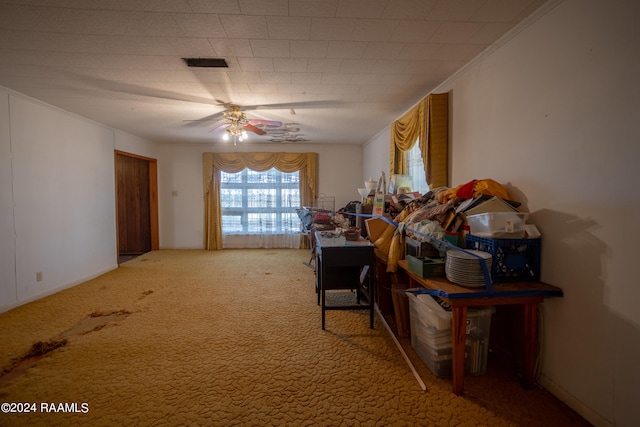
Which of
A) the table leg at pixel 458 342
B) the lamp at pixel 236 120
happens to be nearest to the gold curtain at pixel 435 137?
the table leg at pixel 458 342

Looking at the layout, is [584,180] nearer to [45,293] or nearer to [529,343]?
[529,343]

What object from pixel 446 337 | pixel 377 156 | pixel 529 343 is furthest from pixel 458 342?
pixel 377 156

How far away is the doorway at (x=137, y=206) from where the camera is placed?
6.10m

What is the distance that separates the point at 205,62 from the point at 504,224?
2.81 meters

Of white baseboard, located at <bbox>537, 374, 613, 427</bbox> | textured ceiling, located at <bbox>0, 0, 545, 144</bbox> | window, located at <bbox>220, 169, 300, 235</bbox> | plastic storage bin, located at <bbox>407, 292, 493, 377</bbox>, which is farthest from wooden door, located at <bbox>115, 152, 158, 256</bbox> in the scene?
white baseboard, located at <bbox>537, 374, 613, 427</bbox>

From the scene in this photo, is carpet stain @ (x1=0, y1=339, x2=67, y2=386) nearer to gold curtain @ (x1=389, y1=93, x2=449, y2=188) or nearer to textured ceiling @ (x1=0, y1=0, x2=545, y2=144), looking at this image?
textured ceiling @ (x1=0, y1=0, x2=545, y2=144)

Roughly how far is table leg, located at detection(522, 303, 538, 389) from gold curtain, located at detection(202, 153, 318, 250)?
5302mm

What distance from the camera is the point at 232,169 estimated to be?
21.4 ft

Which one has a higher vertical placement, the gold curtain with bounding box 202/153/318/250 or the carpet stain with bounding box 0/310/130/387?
the gold curtain with bounding box 202/153/318/250

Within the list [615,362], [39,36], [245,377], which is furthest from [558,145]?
[39,36]

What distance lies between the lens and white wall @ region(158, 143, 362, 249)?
6.57 meters

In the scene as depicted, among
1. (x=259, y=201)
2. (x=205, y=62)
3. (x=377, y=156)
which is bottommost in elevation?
(x=259, y=201)

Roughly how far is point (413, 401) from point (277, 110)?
374cm

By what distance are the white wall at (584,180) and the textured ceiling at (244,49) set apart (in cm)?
43
